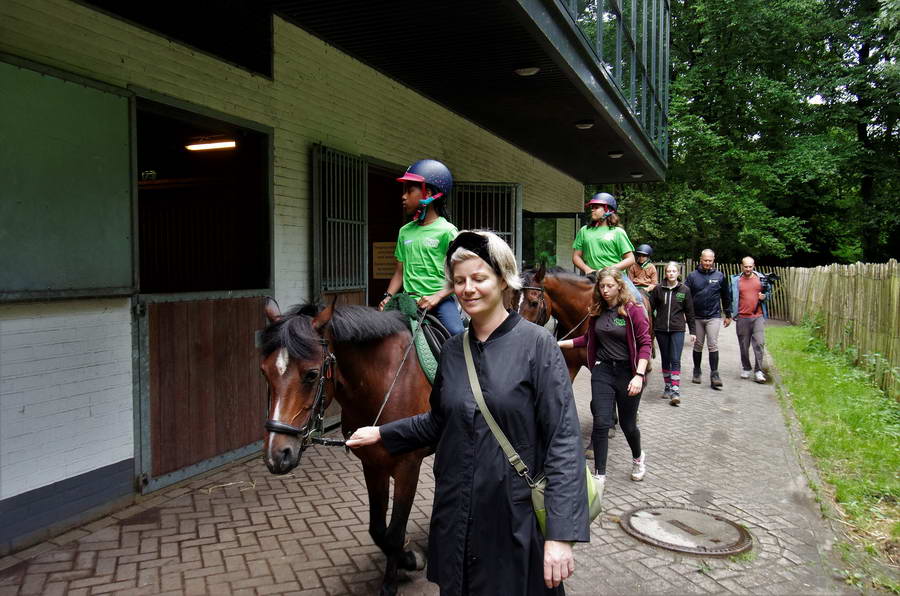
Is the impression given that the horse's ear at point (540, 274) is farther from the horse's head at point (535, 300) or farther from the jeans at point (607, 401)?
the jeans at point (607, 401)

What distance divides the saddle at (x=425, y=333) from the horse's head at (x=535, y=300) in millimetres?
2459

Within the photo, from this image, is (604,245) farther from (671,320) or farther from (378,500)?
(378,500)

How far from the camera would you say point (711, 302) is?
10219 mm

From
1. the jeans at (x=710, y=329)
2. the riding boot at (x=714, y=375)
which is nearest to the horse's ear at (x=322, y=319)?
the jeans at (x=710, y=329)

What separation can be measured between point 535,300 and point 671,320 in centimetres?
370

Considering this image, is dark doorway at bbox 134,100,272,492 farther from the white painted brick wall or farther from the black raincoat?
the black raincoat

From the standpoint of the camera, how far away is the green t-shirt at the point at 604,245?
7094 mm

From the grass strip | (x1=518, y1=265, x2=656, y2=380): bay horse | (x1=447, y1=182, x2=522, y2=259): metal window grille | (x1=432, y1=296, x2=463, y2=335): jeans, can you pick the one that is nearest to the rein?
(x1=432, y1=296, x2=463, y2=335): jeans

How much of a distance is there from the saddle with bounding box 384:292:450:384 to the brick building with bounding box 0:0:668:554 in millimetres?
2341

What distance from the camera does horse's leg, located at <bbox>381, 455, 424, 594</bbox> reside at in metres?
3.37

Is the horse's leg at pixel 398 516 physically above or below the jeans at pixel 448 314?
below

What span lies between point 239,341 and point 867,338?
9647 mm

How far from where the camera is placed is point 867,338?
9.70 meters

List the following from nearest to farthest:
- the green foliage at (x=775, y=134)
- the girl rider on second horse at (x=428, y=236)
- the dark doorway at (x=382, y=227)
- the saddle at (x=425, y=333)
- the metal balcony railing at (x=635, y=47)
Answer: the saddle at (x=425, y=333) < the girl rider on second horse at (x=428, y=236) < the metal balcony railing at (x=635, y=47) < the dark doorway at (x=382, y=227) < the green foliage at (x=775, y=134)
